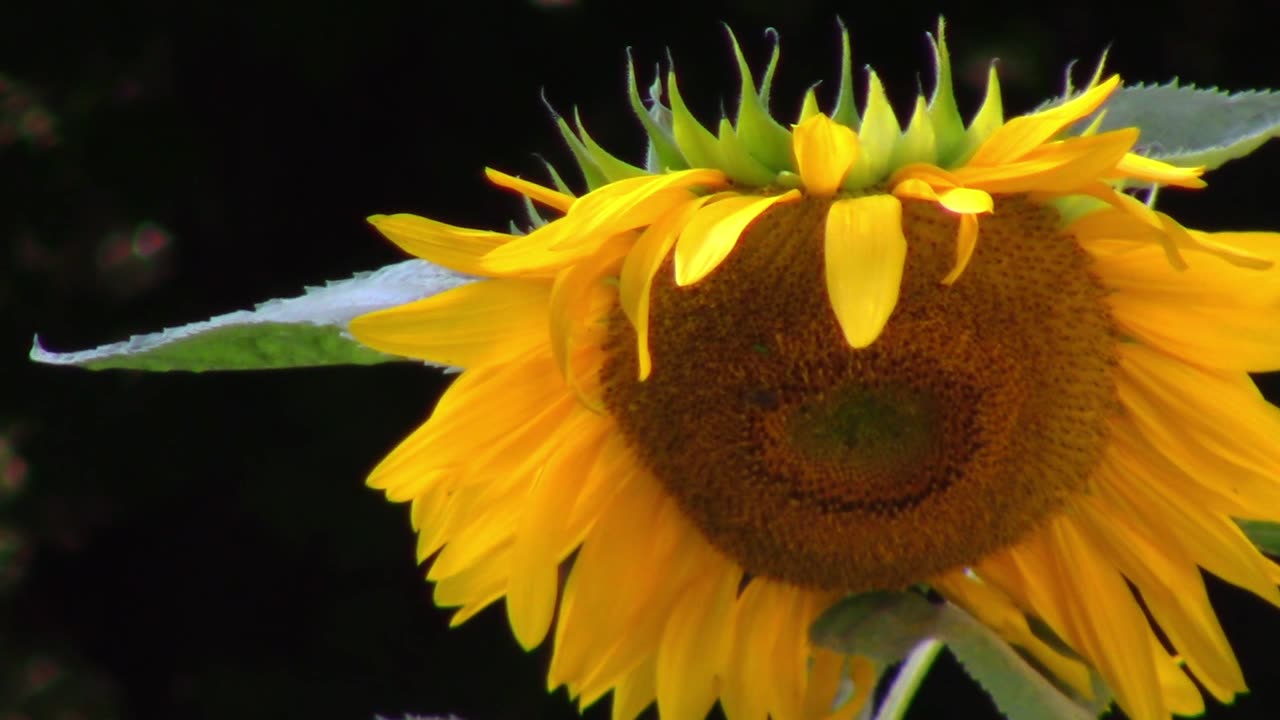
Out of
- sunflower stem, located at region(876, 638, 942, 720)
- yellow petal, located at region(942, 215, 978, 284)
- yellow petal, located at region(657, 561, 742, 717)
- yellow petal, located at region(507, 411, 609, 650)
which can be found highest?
yellow petal, located at region(942, 215, 978, 284)

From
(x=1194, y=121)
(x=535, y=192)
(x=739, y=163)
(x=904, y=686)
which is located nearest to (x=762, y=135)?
(x=739, y=163)

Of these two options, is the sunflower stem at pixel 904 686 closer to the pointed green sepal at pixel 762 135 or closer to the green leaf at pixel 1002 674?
the green leaf at pixel 1002 674

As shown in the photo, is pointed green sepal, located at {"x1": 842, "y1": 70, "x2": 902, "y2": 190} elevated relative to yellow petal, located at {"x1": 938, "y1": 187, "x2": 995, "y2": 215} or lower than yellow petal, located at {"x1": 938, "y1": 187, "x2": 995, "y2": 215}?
elevated

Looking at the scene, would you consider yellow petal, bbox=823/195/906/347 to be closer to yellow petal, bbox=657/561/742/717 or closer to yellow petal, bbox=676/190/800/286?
yellow petal, bbox=676/190/800/286

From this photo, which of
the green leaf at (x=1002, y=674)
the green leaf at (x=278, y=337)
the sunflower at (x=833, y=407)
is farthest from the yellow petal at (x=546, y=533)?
the green leaf at (x=1002, y=674)

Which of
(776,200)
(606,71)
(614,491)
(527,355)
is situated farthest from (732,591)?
(606,71)

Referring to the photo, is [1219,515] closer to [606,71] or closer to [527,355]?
[527,355]

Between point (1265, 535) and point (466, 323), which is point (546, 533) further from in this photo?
point (1265, 535)

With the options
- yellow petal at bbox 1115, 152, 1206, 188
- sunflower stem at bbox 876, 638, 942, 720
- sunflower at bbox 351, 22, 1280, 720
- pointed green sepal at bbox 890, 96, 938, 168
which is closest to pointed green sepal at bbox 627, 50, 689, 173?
sunflower at bbox 351, 22, 1280, 720
